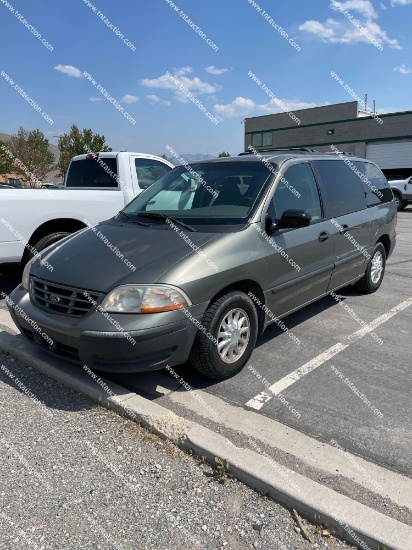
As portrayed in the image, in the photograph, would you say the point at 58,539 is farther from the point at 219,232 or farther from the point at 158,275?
the point at 219,232

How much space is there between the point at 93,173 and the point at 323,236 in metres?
4.39

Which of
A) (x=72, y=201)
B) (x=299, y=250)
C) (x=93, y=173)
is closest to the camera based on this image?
(x=299, y=250)

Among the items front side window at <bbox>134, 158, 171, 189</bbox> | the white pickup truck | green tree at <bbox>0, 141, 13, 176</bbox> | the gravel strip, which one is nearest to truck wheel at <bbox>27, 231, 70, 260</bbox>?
the white pickup truck

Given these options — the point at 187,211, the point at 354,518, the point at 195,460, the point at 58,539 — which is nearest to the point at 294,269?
the point at 187,211

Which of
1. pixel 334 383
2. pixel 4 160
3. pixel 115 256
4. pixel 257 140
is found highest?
pixel 257 140

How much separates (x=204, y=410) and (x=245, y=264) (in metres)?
1.16

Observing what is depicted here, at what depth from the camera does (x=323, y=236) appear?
14.5 feet

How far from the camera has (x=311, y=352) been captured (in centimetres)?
414

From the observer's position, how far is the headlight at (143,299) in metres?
2.96

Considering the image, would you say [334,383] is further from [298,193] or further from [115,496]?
[115,496]

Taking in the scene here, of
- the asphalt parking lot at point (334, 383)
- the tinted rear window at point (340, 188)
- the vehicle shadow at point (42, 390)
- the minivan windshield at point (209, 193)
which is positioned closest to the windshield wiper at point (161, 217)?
the minivan windshield at point (209, 193)

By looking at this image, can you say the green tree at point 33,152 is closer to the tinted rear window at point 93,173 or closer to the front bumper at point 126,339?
the tinted rear window at point 93,173

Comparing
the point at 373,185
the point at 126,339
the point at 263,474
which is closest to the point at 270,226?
the point at 126,339

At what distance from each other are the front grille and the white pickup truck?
1.92 meters
